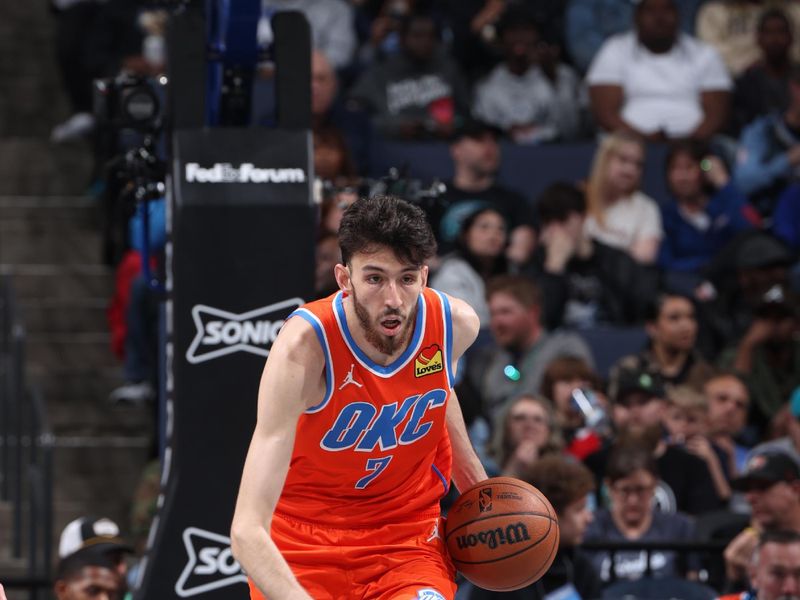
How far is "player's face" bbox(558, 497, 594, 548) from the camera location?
26.6 feet

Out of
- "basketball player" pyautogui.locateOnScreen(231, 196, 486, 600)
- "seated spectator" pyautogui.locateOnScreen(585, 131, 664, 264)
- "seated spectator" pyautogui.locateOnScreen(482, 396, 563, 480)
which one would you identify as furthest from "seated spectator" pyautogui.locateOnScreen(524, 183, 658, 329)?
"basketball player" pyautogui.locateOnScreen(231, 196, 486, 600)

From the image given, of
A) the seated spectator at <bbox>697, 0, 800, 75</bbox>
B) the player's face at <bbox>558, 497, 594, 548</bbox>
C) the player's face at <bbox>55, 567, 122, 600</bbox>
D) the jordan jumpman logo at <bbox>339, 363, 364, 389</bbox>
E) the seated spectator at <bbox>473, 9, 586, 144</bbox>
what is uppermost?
the seated spectator at <bbox>697, 0, 800, 75</bbox>

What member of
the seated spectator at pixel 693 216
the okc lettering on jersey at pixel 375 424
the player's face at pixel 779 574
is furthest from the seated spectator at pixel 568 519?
the seated spectator at pixel 693 216

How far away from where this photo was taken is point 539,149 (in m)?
12.4

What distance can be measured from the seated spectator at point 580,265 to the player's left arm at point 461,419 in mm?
5213

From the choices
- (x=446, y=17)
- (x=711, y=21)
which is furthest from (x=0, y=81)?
(x=711, y=21)

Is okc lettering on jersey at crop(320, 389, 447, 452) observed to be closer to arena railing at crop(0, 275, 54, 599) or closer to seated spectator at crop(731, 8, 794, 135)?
arena railing at crop(0, 275, 54, 599)

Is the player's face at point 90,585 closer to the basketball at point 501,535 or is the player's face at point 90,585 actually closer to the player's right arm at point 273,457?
the basketball at point 501,535

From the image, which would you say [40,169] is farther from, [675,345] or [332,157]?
[675,345]

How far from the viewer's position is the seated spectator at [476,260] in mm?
10766

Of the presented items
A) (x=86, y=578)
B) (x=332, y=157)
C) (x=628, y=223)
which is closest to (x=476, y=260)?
(x=332, y=157)

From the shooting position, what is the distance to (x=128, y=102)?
8.08 m

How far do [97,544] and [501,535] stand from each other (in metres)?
2.85

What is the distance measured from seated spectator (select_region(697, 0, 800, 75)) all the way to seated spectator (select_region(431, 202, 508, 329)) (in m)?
3.27
